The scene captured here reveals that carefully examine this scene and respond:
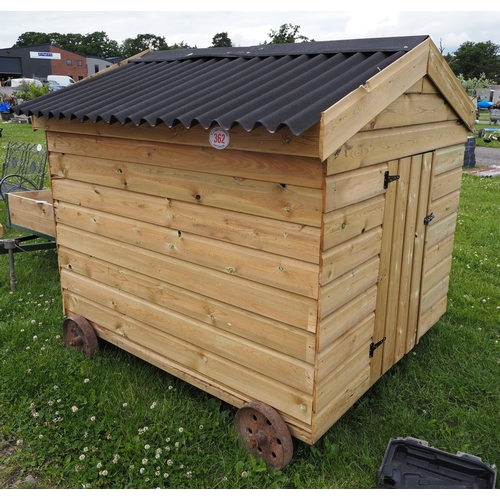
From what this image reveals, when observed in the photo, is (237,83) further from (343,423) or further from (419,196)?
(343,423)

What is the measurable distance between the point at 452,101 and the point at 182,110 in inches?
82.2

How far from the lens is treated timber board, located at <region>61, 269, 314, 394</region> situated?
3.08 m

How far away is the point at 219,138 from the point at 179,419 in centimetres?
196

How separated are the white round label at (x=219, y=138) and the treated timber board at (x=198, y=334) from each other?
3.99 ft

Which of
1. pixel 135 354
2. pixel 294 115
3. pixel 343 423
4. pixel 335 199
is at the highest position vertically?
pixel 294 115

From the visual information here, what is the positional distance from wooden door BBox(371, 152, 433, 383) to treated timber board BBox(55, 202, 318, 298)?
832 millimetres

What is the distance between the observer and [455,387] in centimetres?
411

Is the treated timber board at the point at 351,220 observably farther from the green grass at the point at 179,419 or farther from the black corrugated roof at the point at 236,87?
the green grass at the point at 179,419

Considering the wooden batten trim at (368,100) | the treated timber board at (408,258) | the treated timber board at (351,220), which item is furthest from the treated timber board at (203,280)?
the treated timber board at (408,258)

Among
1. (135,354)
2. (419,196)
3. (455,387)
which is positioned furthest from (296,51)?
(455,387)

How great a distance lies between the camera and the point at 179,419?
362 cm

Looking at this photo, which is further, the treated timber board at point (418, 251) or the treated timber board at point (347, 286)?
the treated timber board at point (418, 251)

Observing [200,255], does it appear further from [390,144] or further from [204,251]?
[390,144]

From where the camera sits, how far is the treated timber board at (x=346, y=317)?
294cm
